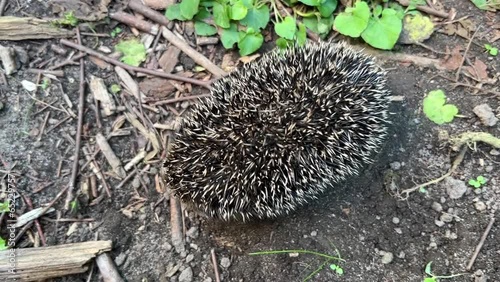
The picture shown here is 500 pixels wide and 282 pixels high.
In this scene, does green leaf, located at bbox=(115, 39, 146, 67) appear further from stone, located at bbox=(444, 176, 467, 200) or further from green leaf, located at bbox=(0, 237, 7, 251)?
stone, located at bbox=(444, 176, 467, 200)

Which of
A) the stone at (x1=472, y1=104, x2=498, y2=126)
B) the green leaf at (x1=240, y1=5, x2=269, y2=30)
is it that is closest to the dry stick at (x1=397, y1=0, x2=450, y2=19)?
the stone at (x1=472, y1=104, x2=498, y2=126)

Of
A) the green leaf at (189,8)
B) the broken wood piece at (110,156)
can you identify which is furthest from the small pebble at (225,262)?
the green leaf at (189,8)

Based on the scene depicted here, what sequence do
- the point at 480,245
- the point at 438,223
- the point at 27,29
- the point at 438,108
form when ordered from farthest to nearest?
the point at 27,29, the point at 438,108, the point at 438,223, the point at 480,245

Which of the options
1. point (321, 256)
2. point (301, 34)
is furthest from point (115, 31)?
point (321, 256)

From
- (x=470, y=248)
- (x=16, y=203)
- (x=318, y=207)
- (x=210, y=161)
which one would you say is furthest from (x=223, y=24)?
(x=470, y=248)

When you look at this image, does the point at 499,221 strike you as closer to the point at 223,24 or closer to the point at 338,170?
the point at 338,170

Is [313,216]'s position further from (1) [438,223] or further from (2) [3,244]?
(2) [3,244]
